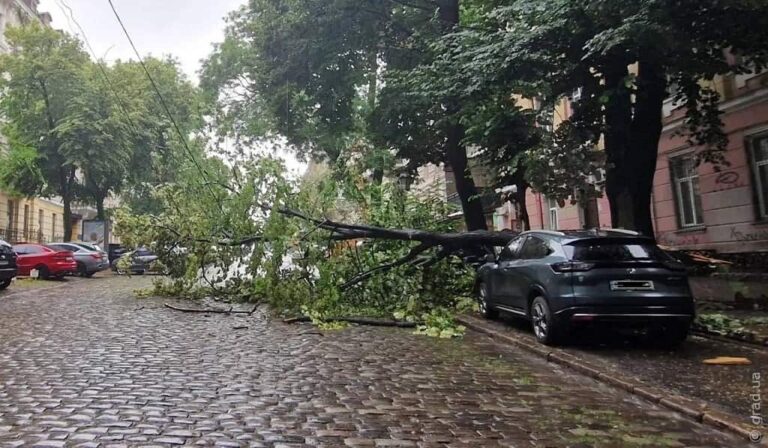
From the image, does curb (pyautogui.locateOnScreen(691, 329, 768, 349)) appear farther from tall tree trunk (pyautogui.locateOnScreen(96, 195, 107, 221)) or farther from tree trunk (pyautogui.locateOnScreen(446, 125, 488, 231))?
tall tree trunk (pyautogui.locateOnScreen(96, 195, 107, 221))

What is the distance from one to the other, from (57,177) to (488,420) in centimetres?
2924

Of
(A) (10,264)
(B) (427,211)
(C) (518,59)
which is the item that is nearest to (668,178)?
(B) (427,211)

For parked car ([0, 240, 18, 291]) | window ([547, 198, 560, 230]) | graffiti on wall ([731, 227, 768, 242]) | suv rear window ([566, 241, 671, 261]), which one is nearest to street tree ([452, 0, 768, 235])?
graffiti on wall ([731, 227, 768, 242])

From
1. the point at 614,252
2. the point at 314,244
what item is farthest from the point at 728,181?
the point at 314,244

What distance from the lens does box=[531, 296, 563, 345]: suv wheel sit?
7.90 meters

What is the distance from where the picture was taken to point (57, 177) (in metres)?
28.2

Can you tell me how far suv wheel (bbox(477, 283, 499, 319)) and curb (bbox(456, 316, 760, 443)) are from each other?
2047mm

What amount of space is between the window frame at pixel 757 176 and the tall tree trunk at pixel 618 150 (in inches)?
154

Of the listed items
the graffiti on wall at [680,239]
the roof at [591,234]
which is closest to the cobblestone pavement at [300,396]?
the roof at [591,234]

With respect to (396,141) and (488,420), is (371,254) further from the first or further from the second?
(488,420)

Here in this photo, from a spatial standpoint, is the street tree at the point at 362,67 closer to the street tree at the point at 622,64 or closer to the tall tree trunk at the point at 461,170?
the tall tree trunk at the point at 461,170

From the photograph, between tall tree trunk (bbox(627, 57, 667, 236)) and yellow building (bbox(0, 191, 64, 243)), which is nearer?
tall tree trunk (bbox(627, 57, 667, 236))

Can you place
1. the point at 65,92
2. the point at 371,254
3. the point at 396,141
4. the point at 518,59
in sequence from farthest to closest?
the point at 65,92, the point at 396,141, the point at 371,254, the point at 518,59

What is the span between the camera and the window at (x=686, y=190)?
51.1 feet
